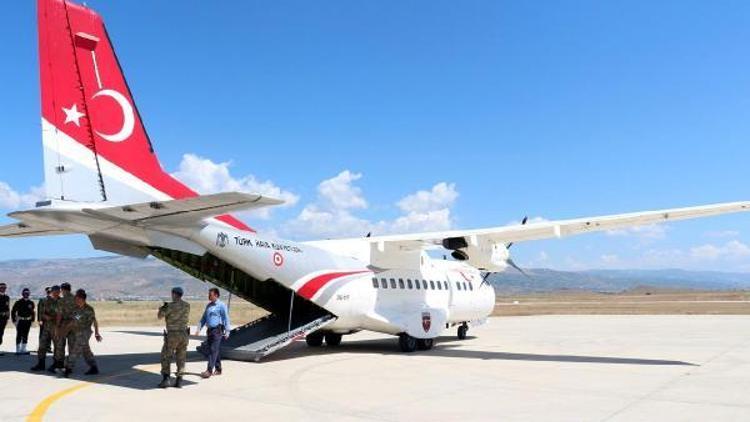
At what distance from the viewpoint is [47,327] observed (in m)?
13.5

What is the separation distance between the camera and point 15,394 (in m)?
10.4

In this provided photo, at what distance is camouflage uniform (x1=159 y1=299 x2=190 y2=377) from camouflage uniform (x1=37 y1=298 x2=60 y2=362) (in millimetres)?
3447

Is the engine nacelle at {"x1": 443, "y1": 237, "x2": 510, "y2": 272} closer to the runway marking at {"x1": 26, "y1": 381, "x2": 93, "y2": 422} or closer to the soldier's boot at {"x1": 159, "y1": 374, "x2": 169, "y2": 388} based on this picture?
the soldier's boot at {"x1": 159, "y1": 374, "x2": 169, "y2": 388}

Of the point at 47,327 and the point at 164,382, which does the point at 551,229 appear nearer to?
the point at 164,382

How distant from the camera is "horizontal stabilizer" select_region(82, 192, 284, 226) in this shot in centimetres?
974

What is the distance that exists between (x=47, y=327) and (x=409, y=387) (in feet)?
25.3

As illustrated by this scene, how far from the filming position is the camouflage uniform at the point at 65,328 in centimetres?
1246

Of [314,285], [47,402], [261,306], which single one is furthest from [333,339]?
[47,402]

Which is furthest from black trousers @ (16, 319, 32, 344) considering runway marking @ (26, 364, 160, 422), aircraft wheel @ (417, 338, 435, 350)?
aircraft wheel @ (417, 338, 435, 350)

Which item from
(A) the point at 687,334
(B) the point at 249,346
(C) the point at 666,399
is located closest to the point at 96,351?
(B) the point at 249,346

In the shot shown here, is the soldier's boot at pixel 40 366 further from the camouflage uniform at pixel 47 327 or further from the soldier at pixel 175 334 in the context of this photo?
the soldier at pixel 175 334

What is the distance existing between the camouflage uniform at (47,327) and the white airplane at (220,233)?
60.2 inches

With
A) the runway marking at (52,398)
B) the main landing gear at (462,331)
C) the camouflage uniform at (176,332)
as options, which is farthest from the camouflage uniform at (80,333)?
the main landing gear at (462,331)

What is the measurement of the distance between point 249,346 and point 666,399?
9.25m
